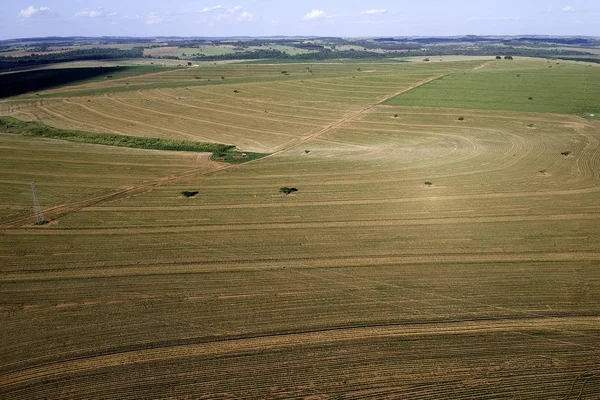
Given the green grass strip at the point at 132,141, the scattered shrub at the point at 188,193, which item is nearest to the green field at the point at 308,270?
the scattered shrub at the point at 188,193

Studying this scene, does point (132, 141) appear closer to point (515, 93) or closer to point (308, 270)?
point (308, 270)

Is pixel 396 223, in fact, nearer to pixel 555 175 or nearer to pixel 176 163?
pixel 555 175

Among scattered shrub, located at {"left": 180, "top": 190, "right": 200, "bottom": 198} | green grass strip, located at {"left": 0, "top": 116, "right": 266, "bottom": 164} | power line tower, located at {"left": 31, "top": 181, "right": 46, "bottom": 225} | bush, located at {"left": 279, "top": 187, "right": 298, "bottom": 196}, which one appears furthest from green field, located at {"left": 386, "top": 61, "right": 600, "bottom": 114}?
power line tower, located at {"left": 31, "top": 181, "right": 46, "bottom": 225}

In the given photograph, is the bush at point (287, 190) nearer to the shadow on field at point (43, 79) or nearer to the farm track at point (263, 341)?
the farm track at point (263, 341)

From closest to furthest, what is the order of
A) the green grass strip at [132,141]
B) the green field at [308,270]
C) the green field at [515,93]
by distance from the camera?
the green field at [308,270], the green grass strip at [132,141], the green field at [515,93]

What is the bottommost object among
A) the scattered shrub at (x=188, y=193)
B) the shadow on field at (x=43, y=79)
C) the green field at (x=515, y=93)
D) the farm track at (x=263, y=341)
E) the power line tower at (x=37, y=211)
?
the farm track at (x=263, y=341)

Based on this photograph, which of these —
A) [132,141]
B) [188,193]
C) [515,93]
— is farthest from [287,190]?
[515,93]

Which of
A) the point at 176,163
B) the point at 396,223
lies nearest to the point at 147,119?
the point at 176,163

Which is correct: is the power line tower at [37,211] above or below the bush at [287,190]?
below
